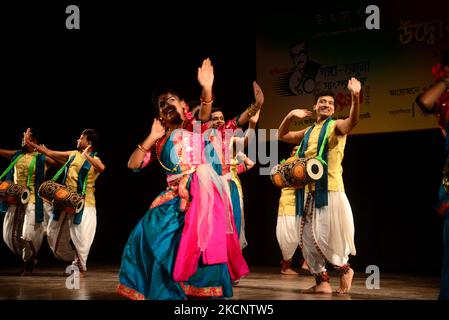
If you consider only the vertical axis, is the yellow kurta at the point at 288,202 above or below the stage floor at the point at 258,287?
above

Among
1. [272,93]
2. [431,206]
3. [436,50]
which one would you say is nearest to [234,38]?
[272,93]

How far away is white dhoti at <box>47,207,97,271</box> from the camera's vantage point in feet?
21.8

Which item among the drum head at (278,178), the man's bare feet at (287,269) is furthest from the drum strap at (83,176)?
the drum head at (278,178)

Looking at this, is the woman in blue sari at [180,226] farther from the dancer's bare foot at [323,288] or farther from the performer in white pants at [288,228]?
the performer in white pants at [288,228]

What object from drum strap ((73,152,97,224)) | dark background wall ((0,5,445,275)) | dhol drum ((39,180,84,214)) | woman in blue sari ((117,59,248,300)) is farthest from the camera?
drum strap ((73,152,97,224))

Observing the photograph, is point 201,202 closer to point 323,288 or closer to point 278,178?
point 278,178

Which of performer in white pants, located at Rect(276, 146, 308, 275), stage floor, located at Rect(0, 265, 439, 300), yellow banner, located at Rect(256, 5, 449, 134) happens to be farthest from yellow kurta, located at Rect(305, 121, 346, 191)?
performer in white pants, located at Rect(276, 146, 308, 275)

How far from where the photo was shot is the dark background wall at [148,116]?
21.0ft

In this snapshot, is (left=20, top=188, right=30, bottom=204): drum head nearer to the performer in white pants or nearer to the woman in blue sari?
the performer in white pants

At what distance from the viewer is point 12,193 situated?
6.43 meters

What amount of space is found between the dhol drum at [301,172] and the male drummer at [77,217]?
2.61 m

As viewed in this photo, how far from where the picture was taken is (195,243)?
144 inches

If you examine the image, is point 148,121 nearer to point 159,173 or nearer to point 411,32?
point 159,173

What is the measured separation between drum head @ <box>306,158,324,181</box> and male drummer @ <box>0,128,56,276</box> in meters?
3.27
